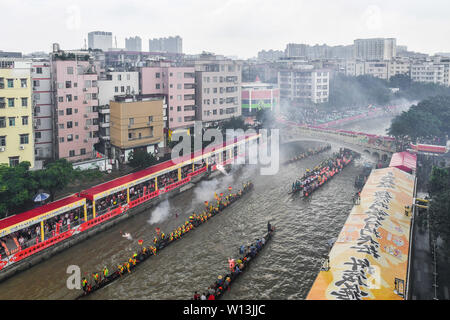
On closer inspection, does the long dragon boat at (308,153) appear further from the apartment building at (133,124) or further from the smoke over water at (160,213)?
the smoke over water at (160,213)

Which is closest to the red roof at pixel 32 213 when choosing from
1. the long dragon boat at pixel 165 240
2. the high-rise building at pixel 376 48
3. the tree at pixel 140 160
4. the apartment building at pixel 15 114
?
the long dragon boat at pixel 165 240

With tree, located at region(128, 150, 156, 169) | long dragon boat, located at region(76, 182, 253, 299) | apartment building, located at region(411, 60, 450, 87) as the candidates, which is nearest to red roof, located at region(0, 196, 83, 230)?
long dragon boat, located at region(76, 182, 253, 299)

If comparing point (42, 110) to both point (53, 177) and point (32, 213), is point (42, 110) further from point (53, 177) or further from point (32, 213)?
point (32, 213)

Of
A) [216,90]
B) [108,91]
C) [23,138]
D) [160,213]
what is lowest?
[160,213]

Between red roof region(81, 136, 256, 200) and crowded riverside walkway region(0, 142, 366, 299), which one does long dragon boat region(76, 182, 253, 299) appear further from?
red roof region(81, 136, 256, 200)

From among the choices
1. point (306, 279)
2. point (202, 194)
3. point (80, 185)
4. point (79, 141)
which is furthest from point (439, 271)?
point (79, 141)

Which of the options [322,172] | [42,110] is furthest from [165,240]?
[42,110]

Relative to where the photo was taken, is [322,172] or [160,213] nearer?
[160,213]

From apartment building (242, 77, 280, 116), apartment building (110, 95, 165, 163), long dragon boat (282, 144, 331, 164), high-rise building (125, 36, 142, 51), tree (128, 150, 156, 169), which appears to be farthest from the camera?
high-rise building (125, 36, 142, 51)
